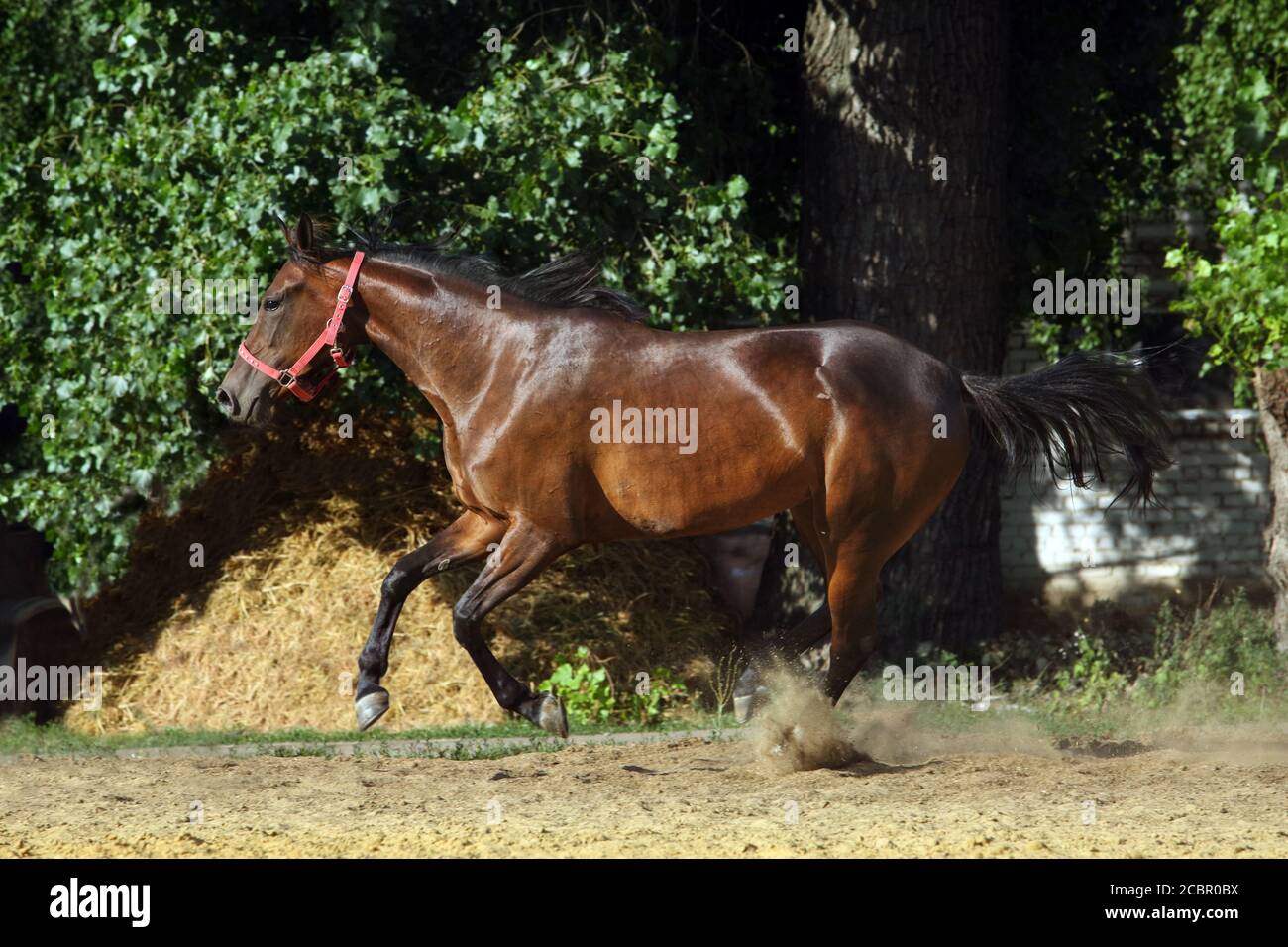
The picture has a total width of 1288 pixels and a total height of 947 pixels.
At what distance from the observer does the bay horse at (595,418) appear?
692cm

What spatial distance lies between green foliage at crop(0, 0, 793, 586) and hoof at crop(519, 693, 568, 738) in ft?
10.1

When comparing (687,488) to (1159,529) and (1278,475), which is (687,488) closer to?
(1278,475)

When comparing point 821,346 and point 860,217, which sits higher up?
point 860,217

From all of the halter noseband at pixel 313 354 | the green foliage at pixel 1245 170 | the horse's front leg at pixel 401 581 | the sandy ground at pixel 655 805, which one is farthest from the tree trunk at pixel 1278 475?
the halter noseband at pixel 313 354

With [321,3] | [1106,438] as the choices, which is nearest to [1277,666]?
[1106,438]

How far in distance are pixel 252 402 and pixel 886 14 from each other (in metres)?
5.05

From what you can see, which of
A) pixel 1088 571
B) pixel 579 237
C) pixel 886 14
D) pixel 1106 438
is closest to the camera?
pixel 1106 438

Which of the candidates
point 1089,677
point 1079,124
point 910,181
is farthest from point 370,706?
point 1079,124

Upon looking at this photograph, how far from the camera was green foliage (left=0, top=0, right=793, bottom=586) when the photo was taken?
8.77m

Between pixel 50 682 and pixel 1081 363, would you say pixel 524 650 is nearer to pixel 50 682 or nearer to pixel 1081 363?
pixel 50 682

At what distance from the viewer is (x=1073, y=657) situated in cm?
1070

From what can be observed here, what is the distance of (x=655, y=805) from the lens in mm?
6184

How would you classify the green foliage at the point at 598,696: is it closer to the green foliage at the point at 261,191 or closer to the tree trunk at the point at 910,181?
the tree trunk at the point at 910,181

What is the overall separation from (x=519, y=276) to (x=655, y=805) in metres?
2.70
